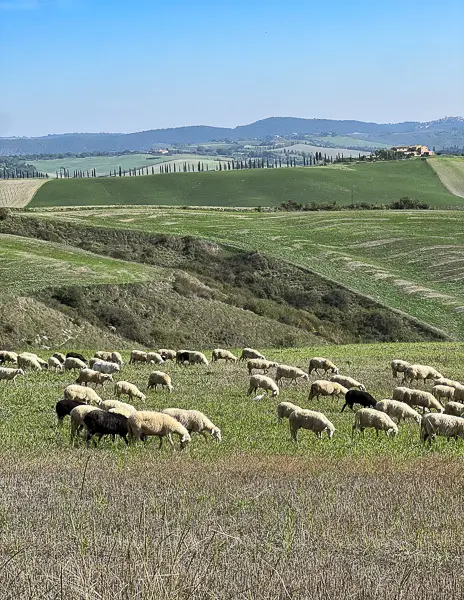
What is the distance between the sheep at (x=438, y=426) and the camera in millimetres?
18906

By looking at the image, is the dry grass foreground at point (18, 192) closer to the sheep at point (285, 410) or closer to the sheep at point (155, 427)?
the sheep at point (285, 410)

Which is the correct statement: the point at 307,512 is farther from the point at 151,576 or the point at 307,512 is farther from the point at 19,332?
the point at 19,332

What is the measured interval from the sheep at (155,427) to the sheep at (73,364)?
15.4 meters

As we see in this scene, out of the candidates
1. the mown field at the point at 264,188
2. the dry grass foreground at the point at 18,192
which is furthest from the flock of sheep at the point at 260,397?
the dry grass foreground at the point at 18,192

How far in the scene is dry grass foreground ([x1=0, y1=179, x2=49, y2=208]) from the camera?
14856 cm

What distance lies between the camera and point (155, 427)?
57.7 feet

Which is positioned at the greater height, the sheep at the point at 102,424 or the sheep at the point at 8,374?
the sheep at the point at 102,424

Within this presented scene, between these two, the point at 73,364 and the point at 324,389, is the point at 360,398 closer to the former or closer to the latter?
the point at 324,389

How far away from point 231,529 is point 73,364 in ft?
76.9

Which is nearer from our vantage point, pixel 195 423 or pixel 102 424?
pixel 102 424

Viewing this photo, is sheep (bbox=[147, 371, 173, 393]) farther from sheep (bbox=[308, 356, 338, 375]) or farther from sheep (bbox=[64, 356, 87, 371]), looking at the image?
sheep (bbox=[308, 356, 338, 375])

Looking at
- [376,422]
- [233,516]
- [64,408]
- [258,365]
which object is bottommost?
[258,365]

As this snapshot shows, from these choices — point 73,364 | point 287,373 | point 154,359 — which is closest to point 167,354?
point 154,359

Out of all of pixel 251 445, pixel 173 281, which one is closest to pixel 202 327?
pixel 173 281
